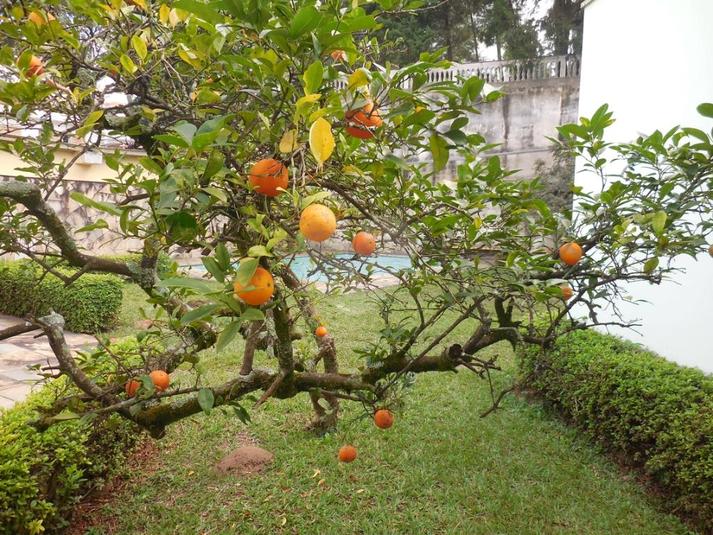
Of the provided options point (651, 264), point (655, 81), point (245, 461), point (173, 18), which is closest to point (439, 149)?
point (173, 18)

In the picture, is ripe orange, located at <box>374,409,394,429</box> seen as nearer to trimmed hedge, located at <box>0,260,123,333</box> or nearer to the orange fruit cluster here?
the orange fruit cluster

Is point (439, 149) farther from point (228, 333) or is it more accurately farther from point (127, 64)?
point (127, 64)

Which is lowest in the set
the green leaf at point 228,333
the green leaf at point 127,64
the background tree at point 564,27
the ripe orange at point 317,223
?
the green leaf at point 228,333

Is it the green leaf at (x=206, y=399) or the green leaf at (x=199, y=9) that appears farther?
the green leaf at (x=206, y=399)

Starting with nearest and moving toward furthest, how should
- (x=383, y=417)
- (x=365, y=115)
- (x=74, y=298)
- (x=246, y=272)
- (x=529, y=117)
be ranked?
(x=246, y=272)
(x=365, y=115)
(x=383, y=417)
(x=74, y=298)
(x=529, y=117)

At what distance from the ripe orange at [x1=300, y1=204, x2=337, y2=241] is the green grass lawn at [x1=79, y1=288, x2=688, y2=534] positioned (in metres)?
1.26

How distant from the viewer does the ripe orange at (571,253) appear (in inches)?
64.8

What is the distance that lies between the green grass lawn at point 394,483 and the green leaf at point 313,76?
1.33m

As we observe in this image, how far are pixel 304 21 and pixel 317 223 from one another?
267mm

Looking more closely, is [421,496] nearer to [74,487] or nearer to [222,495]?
[222,495]

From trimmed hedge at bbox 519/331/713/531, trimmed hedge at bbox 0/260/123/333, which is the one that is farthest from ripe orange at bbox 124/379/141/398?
trimmed hedge at bbox 0/260/123/333

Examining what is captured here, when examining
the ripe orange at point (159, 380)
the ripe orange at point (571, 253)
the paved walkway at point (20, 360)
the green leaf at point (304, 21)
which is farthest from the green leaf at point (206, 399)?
the paved walkway at point (20, 360)

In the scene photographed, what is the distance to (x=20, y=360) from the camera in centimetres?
469

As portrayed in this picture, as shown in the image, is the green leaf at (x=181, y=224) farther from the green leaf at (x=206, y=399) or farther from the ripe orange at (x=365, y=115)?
the green leaf at (x=206, y=399)
